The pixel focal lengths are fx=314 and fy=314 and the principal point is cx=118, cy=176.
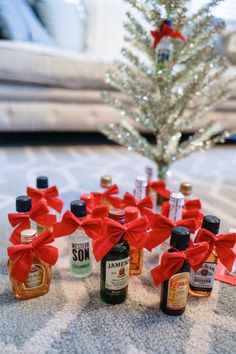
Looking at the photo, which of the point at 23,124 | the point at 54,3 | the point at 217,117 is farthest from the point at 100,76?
the point at 217,117

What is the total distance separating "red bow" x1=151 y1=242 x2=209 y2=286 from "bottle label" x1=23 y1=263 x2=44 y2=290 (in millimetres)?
248

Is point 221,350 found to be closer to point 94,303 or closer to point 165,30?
point 94,303

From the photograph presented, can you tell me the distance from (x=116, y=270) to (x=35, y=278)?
0.59 feet

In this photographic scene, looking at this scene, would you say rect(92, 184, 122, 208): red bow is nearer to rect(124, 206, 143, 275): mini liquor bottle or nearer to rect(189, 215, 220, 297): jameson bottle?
rect(124, 206, 143, 275): mini liquor bottle

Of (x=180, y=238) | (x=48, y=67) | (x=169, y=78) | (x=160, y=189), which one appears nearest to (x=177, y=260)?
(x=180, y=238)

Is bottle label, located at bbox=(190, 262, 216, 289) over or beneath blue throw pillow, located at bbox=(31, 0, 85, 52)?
beneath

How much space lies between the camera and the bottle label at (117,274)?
0.64 metres

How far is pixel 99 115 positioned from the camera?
1.98 meters

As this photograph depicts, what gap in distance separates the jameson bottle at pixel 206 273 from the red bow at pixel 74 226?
0.24 metres

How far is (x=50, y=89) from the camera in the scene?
6.02 ft

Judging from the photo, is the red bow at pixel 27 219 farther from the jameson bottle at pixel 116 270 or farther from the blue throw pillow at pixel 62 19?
the blue throw pillow at pixel 62 19

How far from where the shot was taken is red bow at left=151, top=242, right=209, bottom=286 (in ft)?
1.97

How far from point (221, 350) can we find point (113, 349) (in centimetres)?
20

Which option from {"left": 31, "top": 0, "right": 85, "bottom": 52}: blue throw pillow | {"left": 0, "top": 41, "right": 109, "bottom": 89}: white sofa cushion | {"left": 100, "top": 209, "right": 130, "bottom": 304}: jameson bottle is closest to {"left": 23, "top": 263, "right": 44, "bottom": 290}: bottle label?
{"left": 100, "top": 209, "right": 130, "bottom": 304}: jameson bottle
